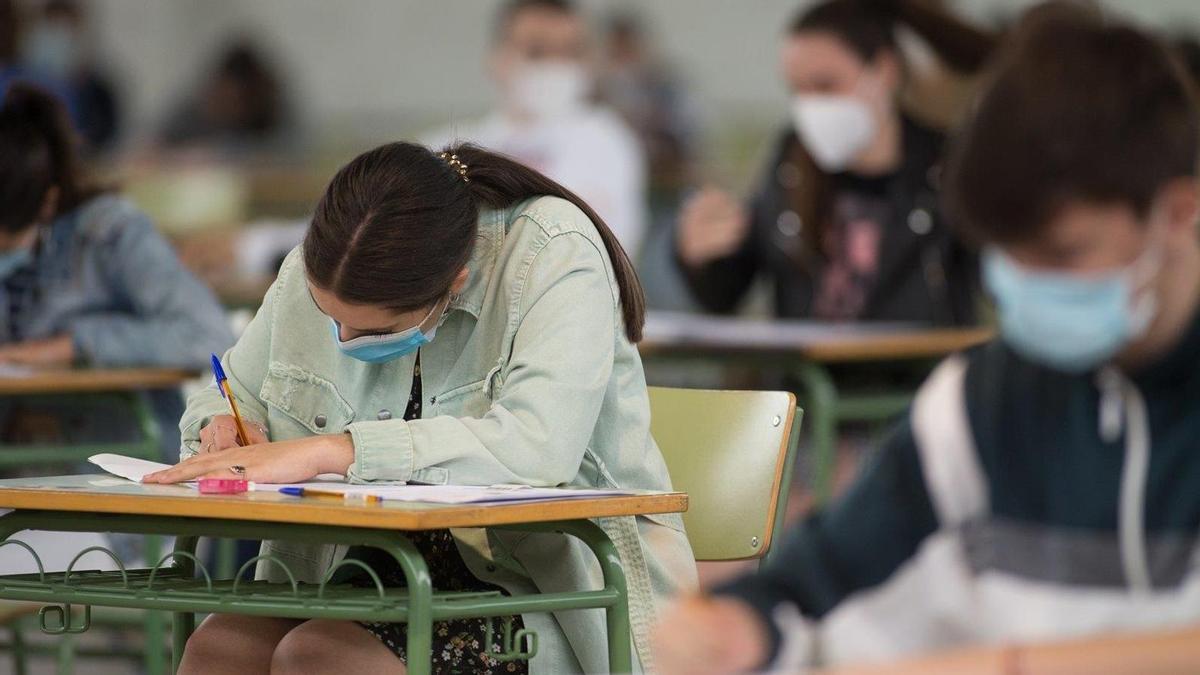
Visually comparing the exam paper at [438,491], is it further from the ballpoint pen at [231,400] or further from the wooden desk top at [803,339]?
the wooden desk top at [803,339]

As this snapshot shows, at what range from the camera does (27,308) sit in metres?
3.75

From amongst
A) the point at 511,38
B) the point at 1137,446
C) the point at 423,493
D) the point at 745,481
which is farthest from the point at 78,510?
the point at 511,38

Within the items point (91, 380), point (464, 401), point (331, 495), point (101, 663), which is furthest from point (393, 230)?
point (101, 663)

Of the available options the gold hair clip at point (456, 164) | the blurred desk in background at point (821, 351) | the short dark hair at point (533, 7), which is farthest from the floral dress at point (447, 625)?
the short dark hair at point (533, 7)

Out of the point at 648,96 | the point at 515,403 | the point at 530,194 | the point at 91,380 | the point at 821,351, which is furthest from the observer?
the point at 648,96

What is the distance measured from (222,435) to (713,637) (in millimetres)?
1110

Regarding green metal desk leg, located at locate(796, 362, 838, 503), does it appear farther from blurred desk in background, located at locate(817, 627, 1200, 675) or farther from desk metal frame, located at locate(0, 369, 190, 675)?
blurred desk in background, located at locate(817, 627, 1200, 675)

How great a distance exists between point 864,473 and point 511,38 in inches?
219

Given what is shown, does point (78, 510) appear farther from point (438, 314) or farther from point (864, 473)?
point (864, 473)

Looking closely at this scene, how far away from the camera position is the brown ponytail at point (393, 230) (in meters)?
2.21

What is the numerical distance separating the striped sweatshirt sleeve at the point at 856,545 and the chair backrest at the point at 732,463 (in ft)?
2.90

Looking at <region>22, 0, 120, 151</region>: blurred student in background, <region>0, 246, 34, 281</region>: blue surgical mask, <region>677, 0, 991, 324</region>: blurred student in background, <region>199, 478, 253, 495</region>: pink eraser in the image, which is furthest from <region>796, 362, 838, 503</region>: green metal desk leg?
<region>22, 0, 120, 151</region>: blurred student in background

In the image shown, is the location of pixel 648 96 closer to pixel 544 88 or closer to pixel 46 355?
pixel 544 88

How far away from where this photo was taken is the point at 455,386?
2.38m
